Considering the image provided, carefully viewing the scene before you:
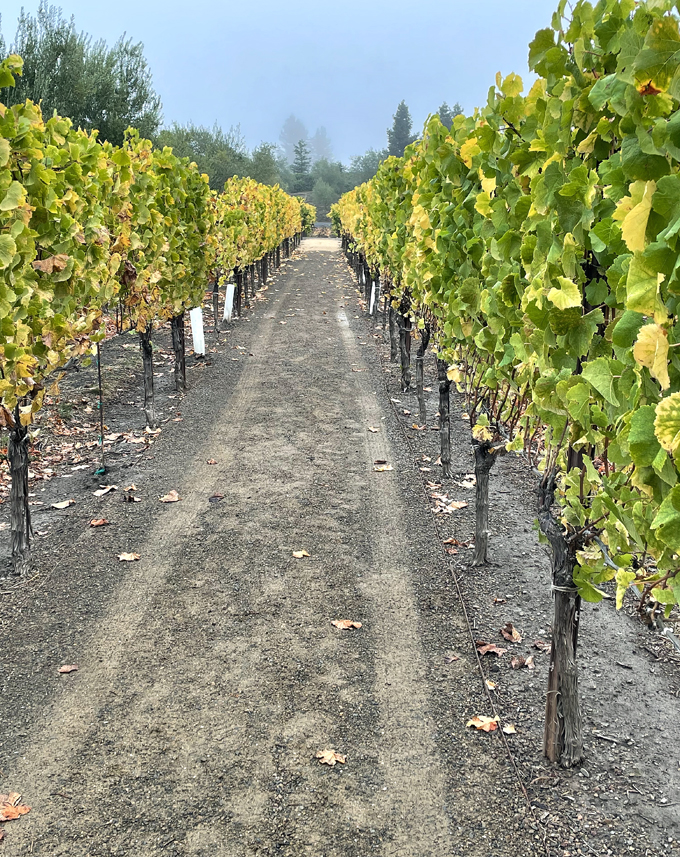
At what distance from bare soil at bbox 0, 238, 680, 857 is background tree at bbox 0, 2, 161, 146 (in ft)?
72.6

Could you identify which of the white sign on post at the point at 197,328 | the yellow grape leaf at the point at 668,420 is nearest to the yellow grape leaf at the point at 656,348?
the yellow grape leaf at the point at 668,420

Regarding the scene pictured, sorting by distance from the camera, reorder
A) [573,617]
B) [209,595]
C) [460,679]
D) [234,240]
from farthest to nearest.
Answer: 1. [234,240]
2. [209,595]
3. [460,679]
4. [573,617]

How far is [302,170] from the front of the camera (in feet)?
406

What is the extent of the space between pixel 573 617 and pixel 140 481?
6423mm

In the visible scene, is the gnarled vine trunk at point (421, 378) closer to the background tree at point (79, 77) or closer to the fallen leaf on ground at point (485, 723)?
the fallen leaf on ground at point (485, 723)

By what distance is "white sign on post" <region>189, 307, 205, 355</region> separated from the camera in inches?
620

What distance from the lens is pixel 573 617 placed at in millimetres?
4457

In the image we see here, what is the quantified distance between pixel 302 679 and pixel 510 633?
1801 millimetres

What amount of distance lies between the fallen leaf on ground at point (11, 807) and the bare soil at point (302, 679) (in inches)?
2.4

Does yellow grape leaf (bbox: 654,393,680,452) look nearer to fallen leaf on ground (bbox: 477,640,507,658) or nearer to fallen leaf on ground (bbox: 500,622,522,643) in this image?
fallen leaf on ground (bbox: 477,640,507,658)

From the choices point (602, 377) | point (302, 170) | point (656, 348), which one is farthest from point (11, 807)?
point (302, 170)

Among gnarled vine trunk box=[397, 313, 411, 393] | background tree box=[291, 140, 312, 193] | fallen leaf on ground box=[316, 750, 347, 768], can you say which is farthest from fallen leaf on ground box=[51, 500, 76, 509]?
background tree box=[291, 140, 312, 193]

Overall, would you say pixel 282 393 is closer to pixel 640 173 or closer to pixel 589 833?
pixel 589 833

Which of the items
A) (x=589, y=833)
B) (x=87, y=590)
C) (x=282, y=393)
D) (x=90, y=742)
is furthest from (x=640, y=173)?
(x=282, y=393)
